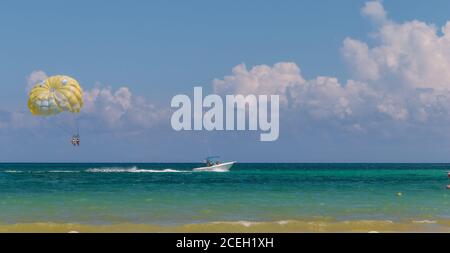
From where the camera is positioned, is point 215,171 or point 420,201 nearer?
point 420,201

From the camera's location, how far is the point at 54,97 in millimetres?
31391

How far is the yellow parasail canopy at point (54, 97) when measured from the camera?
31.3m

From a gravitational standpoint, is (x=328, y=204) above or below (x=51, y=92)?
below

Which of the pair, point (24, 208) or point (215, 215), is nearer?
point (215, 215)

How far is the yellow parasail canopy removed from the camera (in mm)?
31344

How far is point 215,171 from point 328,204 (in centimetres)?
6377
